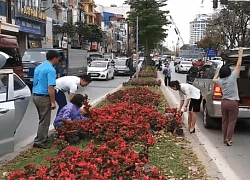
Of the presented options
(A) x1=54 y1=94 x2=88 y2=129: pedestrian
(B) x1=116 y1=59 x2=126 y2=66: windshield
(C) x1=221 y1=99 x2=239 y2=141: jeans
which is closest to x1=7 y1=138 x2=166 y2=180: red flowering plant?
(A) x1=54 y1=94 x2=88 y2=129: pedestrian

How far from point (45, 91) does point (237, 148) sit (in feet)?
12.4

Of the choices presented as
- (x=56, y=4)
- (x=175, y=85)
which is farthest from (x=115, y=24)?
(x=175, y=85)

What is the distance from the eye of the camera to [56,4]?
55.9 meters

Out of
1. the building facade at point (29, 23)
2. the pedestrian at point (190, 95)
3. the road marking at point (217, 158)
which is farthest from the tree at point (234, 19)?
the road marking at point (217, 158)

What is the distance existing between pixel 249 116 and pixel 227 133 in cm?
115

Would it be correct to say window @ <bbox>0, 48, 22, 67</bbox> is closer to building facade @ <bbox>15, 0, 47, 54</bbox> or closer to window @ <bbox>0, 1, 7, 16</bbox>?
window @ <bbox>0, 1, 7, 16</bbox>

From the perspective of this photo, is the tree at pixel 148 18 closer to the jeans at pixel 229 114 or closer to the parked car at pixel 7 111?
the jeans at pixel 229 114

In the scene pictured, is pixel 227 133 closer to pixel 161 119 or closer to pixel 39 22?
pixel 161 119

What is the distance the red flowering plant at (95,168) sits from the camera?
166 inches

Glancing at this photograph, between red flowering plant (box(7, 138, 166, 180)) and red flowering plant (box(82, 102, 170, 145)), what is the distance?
1.54m

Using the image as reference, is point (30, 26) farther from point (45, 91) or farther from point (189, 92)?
point (45, 91)

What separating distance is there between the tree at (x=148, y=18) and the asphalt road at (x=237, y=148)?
25.9 meters

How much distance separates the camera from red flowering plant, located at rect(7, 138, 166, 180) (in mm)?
4227

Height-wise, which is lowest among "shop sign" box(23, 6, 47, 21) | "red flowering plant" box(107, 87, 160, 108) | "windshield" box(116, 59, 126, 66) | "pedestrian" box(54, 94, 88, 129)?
"red flowering plant" box(107, 87, 160, 108)
